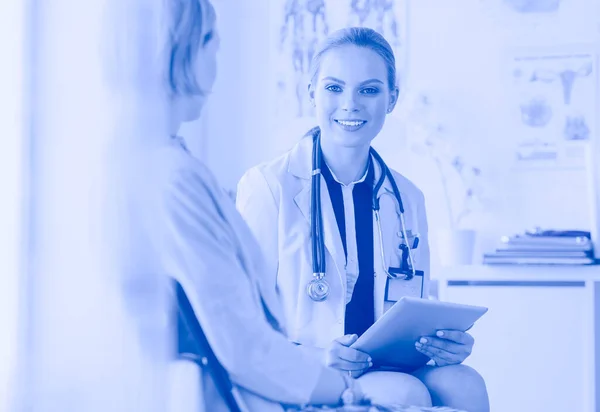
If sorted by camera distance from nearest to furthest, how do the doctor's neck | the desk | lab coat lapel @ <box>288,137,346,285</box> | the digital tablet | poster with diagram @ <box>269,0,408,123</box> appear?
the digital tablet < lab coat lapel @ <box>288,137,346,285</box> < the doctor's neck < the desk < poster with diagram @ <box>269,0,408,123</box>

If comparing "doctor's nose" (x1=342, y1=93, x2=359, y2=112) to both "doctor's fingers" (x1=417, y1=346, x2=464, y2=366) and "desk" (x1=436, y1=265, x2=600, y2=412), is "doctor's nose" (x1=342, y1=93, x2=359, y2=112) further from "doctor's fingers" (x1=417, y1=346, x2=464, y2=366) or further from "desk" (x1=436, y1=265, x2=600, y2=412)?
"desk" (x1=436, y1=265, x2=600, y2=412)

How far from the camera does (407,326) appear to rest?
47.6 inches

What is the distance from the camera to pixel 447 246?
8.53 ft

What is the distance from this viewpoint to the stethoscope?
138 centimetres

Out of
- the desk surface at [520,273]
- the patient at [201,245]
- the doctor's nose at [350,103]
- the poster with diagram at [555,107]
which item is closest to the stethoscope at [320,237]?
the doctor's nose at [350,103]

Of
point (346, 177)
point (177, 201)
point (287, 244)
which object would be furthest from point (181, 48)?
point (346, 177)

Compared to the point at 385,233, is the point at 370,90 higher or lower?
higher

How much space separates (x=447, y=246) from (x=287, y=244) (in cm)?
131

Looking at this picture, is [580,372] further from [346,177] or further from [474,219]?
[346,177]

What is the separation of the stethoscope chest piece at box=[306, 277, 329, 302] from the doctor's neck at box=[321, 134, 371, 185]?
252mm

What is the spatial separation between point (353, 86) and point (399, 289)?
1.25ft

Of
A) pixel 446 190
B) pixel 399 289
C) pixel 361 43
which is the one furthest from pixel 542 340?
pixel 361 43

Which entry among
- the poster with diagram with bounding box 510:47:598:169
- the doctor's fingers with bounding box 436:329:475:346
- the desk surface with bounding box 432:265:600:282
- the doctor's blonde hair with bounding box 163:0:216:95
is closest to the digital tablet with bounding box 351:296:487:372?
the doctor's fingers with bounding box 436:329:475:346

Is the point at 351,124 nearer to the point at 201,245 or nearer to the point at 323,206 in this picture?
the point at 323,206
